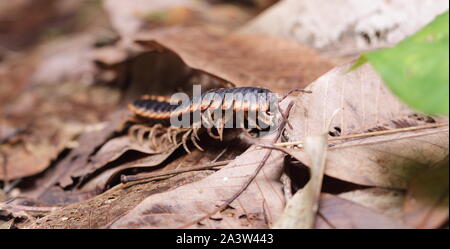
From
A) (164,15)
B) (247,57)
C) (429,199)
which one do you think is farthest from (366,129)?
(164,15)

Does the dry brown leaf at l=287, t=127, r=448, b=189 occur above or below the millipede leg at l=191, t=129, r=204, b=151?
below

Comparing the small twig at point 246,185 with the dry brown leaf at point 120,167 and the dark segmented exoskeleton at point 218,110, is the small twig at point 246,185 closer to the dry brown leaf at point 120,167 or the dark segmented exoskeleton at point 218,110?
the dark segmented exoskeleton at point 218,110

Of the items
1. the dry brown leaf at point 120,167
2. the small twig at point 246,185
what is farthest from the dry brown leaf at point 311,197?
the dry brown leaf at point 120,167

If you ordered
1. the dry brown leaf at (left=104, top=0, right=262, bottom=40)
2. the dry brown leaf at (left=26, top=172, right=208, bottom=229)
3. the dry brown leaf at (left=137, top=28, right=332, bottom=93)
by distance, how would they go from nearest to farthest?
the dry brown leaf at (left=26, top=172, right=208, bottom=229), the dry brown leaf at (left=137, top=28, right=332, bottom=93), the dry brown leaf at (left=104, top=0, right=262, bottom=40)

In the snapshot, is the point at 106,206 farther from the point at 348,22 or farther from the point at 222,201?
the point at 348,22

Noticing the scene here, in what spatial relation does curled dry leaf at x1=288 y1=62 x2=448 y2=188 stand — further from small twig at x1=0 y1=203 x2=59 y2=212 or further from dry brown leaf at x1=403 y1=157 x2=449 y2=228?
small twig at x1=0 y1=203 x2=59 y2=212

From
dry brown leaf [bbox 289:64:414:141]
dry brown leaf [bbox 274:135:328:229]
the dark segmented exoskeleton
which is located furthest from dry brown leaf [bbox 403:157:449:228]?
the dark segmented exoskeleton
